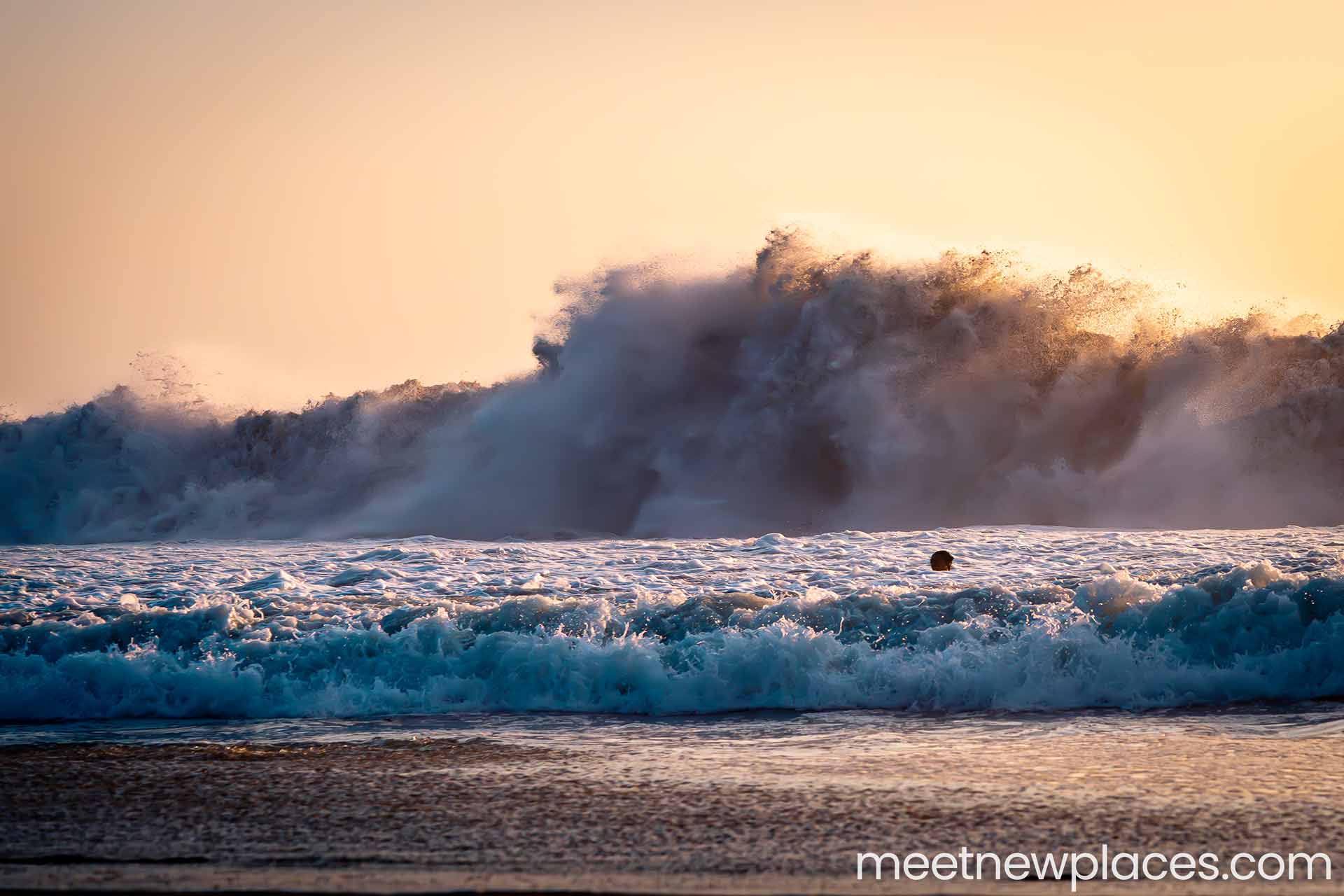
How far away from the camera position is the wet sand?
3152 mm

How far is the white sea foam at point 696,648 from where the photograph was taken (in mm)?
6180

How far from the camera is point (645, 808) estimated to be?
12.6 feet

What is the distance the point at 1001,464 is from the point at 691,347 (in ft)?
20.6

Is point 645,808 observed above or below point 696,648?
below

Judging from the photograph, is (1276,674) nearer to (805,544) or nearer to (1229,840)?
(1229,840)

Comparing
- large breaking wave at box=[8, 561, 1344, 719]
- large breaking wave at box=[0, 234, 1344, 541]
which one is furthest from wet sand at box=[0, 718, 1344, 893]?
large breaking wave at box=[0, 234, 1344, 541]

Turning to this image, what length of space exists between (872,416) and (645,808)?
1806 cm

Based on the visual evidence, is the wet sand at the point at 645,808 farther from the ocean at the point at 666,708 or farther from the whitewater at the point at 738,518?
the whitewater at the point at 738,518

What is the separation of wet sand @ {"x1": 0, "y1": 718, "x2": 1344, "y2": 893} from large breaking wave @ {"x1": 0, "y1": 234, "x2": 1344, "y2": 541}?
14715 mm

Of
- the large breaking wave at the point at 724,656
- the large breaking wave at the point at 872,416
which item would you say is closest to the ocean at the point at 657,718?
the large breaking wave at the point at 724,656

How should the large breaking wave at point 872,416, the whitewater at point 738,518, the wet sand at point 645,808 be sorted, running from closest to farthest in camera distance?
the wet sand at point 645,808 → the whitewater at point 738,518 → the large breaking wave at point 872,416

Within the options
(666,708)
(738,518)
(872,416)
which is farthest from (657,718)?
(872,416)

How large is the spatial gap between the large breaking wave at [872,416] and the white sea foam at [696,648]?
1161 cm

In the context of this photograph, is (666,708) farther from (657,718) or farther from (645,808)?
(645,808)
